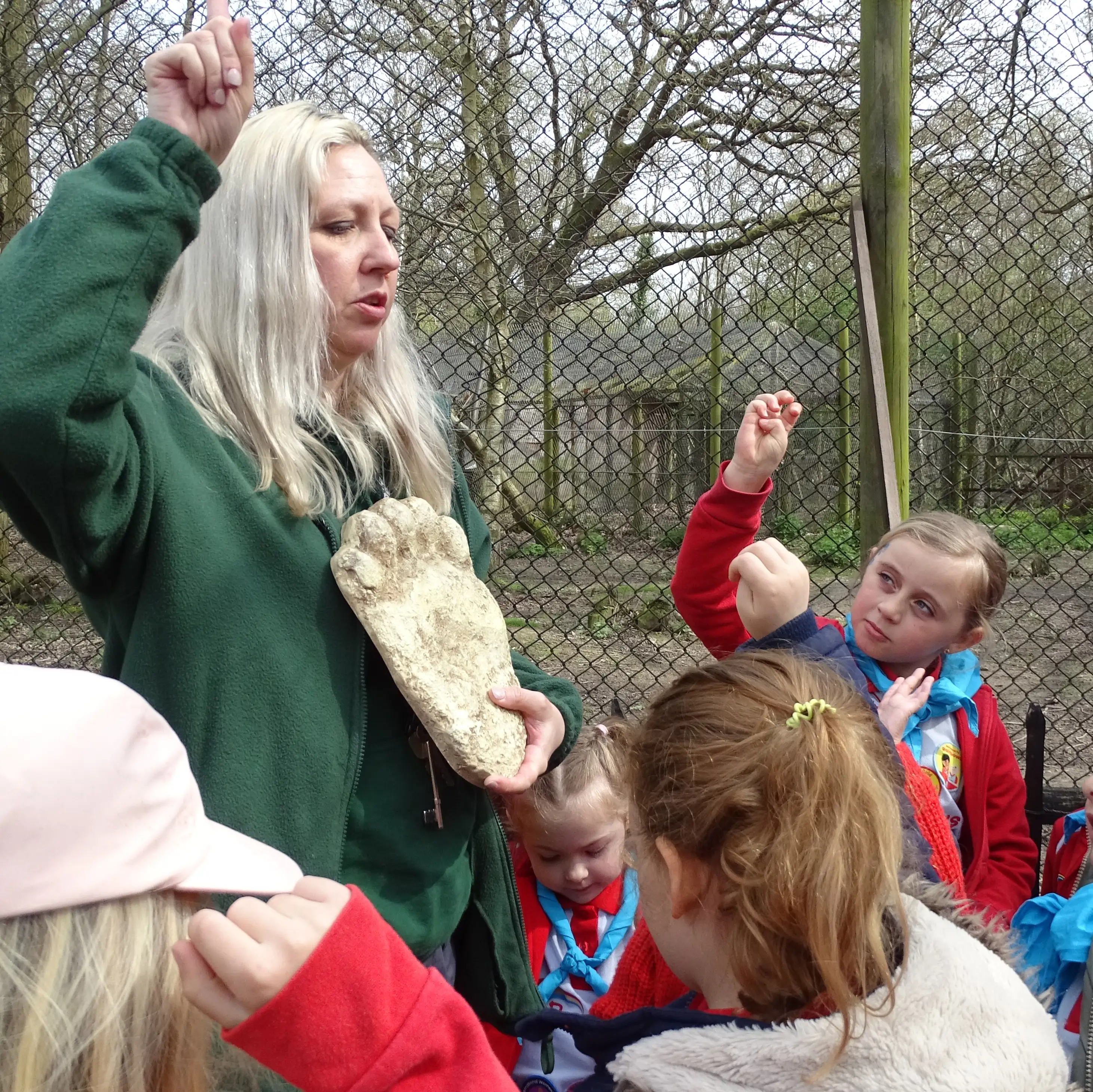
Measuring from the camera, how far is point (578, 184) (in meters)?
3.48

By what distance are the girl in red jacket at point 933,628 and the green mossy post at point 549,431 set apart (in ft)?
6.83

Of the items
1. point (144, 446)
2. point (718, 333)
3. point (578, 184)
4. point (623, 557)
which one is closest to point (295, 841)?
point (144, 446)

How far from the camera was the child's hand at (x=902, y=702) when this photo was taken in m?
1.92

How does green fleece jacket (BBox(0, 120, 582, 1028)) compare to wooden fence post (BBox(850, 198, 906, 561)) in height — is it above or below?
below

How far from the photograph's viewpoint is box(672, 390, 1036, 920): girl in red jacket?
2057mm

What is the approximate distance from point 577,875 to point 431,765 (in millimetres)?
757

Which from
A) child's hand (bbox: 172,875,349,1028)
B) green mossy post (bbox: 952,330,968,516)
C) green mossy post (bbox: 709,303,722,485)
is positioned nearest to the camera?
child's hand (bbox: 172,875,349,1028)

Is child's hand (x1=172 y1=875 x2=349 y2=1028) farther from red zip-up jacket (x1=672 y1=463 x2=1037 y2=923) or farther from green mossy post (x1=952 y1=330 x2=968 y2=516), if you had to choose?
green mossy post (x1=952 y1=330 x2=968 y2=516)

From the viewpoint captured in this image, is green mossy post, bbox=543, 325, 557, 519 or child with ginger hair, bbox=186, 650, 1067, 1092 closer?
child with ginger hair, bbox=186, 650, 1067, 1092

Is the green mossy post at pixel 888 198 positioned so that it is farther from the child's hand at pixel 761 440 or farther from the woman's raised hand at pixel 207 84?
the woman's raised hand at pixel 207 84

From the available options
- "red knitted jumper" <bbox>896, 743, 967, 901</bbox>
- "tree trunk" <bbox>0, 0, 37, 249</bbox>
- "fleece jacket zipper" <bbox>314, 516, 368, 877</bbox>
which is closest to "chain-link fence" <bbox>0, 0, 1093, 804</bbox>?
"tree trunk" <bbox>0, 0, 37, 249</bbox>

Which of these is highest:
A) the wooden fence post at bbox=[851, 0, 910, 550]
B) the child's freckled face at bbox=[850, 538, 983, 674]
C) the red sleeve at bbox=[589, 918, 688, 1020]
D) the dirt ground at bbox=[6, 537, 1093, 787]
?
the wooden fence post at bbox=[851, 0, 910, 550]

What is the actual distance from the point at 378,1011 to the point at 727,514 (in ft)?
4.82

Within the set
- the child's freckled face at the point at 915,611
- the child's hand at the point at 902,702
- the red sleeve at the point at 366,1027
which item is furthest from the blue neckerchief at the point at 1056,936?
the red sleeve at the point at 366,1027
